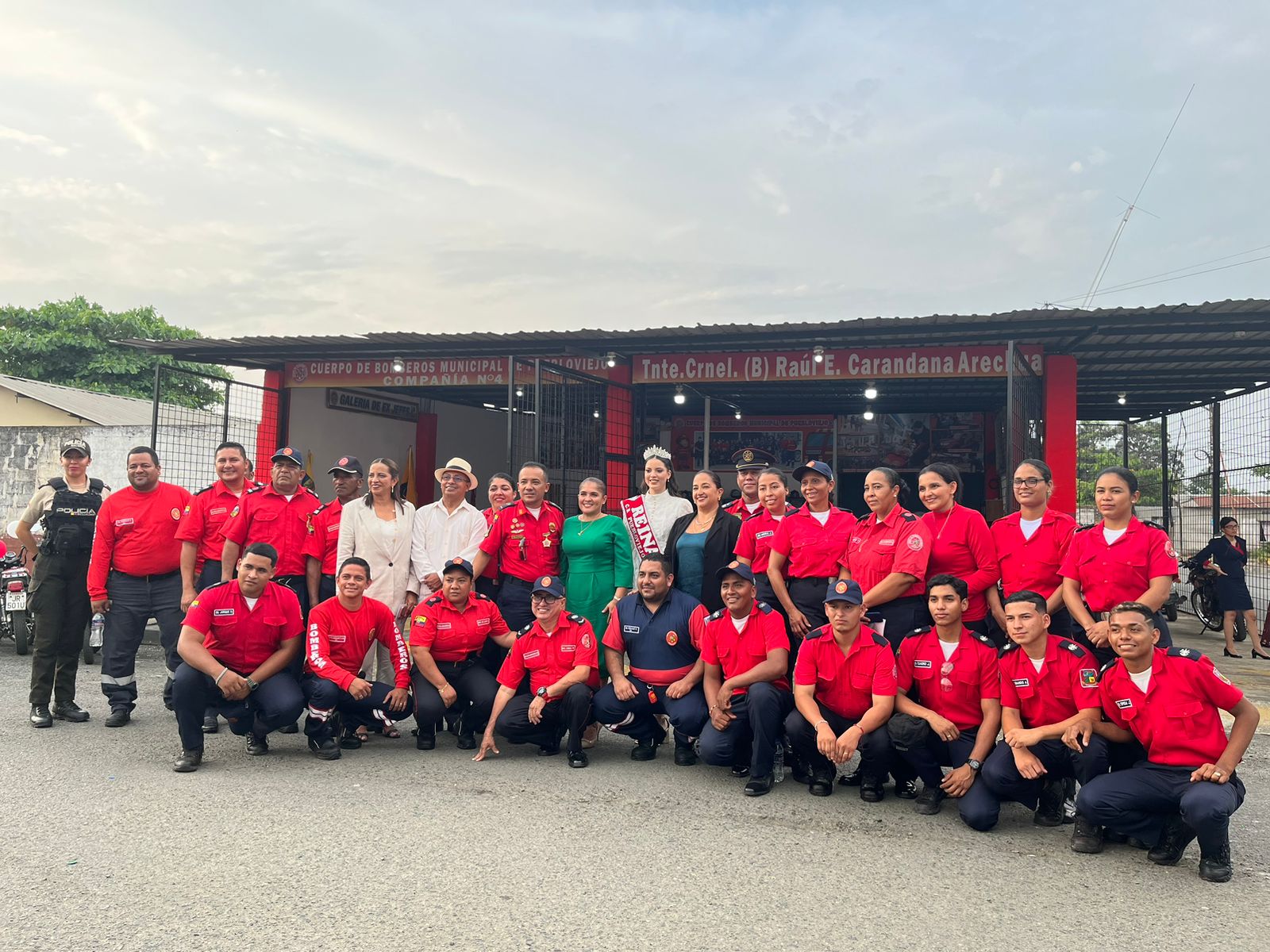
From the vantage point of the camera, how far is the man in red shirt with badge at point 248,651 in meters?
5.08

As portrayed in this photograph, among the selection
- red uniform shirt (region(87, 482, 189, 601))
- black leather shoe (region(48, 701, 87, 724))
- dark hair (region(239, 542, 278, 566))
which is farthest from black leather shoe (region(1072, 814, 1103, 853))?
black leather shoe (region(48, 701, 87, 724))

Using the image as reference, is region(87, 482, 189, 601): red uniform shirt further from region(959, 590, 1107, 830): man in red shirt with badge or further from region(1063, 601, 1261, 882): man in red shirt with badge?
region(1063, 601, 1261, 882): man in red shirt with badge

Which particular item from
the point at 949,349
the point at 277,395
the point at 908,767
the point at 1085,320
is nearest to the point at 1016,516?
the point at 908,767

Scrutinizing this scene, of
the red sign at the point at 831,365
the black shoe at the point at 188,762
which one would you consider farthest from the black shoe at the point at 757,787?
the red sign at the point at 831,365

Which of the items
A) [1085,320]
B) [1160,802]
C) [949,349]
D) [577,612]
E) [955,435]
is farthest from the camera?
[955,435]

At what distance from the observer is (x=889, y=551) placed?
16.5ft

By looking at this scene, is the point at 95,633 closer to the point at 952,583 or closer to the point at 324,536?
the point at 324,536

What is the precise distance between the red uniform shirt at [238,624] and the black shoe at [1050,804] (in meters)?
4.08

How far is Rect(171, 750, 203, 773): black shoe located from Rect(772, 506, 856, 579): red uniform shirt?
335 cm

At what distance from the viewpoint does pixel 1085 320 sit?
9.08m

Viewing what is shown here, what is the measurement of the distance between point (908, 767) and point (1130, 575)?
1446 mm

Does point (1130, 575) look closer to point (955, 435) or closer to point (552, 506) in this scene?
point (552, 506)

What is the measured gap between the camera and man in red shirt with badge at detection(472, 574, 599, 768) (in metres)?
5.21

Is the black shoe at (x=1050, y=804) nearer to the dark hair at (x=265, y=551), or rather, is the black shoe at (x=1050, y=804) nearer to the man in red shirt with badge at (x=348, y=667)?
the man in red shirt with badge at (x=348, y=667)
